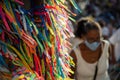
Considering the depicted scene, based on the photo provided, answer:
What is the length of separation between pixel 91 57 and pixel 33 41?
2.03 m

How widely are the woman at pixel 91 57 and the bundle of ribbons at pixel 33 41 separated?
1409 mm

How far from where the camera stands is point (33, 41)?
11.6 feet

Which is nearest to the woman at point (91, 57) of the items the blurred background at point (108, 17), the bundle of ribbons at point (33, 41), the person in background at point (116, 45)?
the blurred background at point (108, 17)

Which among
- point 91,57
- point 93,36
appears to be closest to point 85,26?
point 93,36

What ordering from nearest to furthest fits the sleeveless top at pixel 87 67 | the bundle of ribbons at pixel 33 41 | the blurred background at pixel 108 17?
the bundle of ribbons at pixel 33 41
the sleeveless top at pixel 87 67
the blurred background at pixel 108 17

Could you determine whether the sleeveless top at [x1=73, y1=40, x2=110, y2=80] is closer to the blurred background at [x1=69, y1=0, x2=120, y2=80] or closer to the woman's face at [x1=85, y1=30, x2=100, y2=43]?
the woman's face at [x1=85, y1=30, x2=100, y2=43]

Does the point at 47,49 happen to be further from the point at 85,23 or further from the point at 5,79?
the point at 85,23

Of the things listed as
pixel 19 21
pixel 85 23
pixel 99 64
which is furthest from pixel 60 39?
pixel 85 23

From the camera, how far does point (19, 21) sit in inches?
138

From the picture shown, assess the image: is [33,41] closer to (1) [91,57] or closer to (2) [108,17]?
(1) [91,57]

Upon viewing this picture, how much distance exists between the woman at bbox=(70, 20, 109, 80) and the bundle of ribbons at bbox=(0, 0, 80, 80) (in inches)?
55.5

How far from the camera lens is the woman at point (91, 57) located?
5398mm

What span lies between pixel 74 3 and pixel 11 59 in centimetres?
87

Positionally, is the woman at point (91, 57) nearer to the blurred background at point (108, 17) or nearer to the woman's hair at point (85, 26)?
the woman's hair at point (85, 26)
